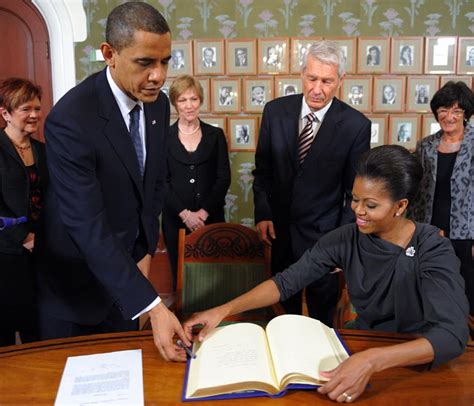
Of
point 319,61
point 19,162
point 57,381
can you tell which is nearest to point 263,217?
point 319,61

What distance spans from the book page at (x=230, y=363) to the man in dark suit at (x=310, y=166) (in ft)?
3.26

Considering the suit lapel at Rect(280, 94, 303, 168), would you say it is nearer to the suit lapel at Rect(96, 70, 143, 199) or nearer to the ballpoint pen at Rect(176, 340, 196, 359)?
the suit lapel at Rect(96, 70, 143, 199)

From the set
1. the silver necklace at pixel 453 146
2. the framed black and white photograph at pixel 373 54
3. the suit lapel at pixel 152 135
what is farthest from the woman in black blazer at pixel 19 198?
the framed black and white photograph at pixel 373 54

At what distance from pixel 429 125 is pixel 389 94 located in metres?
0.42

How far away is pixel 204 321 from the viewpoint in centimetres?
141

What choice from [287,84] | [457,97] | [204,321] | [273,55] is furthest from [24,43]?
[204,321]

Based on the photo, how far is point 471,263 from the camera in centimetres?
284

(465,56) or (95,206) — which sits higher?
(465,56)

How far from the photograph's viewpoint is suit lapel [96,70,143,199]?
147 centimetres

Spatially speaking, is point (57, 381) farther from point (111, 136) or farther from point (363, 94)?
point (363, 94)

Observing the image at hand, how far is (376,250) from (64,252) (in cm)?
102

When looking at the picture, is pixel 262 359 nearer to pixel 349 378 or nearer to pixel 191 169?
pixel 349 378

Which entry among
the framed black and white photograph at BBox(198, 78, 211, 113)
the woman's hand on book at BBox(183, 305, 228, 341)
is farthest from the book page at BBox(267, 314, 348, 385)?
the framed black and white photograph at BBox(198, 78, 211, 113)

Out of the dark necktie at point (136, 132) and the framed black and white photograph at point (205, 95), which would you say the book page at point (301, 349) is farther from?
the framed black and white photograph at point (205, 95)
